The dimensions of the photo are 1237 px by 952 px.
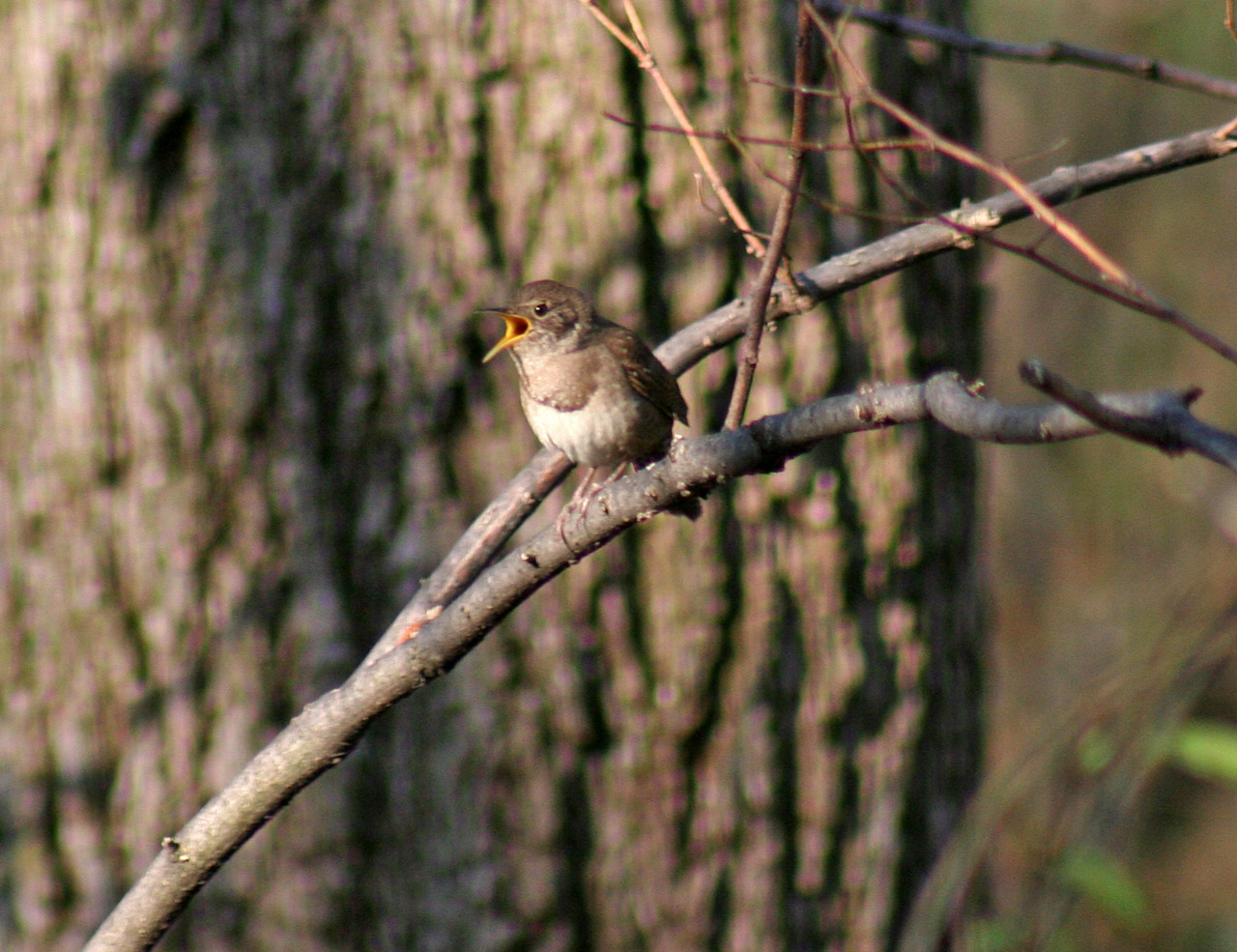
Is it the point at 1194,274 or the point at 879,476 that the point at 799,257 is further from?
the point at 1194,274

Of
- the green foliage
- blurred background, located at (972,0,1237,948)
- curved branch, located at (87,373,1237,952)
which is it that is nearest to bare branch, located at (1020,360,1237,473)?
curved branch, located at (87,373,1237,952)

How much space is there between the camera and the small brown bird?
2854 millimetres

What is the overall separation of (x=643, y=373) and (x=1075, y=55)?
1.21 m

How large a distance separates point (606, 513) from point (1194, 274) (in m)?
9.29

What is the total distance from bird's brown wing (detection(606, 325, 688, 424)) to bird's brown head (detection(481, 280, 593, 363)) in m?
0.10

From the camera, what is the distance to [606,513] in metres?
1.81

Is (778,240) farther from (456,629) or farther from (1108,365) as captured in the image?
(1108,365)

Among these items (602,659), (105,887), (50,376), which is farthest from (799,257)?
(105,887)

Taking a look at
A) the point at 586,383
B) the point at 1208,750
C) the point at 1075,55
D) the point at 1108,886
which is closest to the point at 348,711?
the point at 586,383

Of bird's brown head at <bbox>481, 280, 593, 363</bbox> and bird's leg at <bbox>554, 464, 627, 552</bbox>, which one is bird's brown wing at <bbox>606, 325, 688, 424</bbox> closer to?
bird's brown head at <bbox>481, 280, 593, 363</bbox>

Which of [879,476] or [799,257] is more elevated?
[799,257]

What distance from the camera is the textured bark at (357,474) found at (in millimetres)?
3236

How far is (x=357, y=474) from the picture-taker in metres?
3.32

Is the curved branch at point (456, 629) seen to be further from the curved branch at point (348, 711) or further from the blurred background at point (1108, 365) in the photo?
the blurred background at point (1108, 365)
